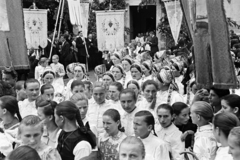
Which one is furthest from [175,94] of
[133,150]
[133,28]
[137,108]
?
[133,28]

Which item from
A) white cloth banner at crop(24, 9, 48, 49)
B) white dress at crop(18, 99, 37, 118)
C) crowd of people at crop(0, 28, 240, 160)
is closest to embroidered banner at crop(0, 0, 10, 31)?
crowd of people at crop(0, 28, 240, 160)

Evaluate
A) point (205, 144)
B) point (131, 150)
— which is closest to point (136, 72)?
A: point (205, 144)

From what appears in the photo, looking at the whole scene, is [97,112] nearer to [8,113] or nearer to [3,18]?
[8,113]

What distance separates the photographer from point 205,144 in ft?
15.4

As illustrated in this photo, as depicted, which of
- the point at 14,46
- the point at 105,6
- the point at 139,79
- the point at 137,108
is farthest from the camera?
the point at 105,6

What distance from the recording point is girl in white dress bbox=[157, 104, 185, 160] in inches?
206

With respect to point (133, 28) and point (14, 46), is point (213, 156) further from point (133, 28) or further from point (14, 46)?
point (133, 28)

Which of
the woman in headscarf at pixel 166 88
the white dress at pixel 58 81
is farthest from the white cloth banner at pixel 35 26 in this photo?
the woman in headscarf at pixel 166 88

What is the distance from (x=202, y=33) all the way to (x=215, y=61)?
0.48 m

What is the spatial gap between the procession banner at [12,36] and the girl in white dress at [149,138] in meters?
1.96

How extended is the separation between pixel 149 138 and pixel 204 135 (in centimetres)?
60

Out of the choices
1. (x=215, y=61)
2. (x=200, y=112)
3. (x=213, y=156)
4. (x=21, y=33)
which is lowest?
(x=213, y=156)

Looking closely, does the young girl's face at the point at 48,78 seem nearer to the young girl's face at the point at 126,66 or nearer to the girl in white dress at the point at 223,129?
the young girl's face at the point at 126,66

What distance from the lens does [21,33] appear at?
236 inches
